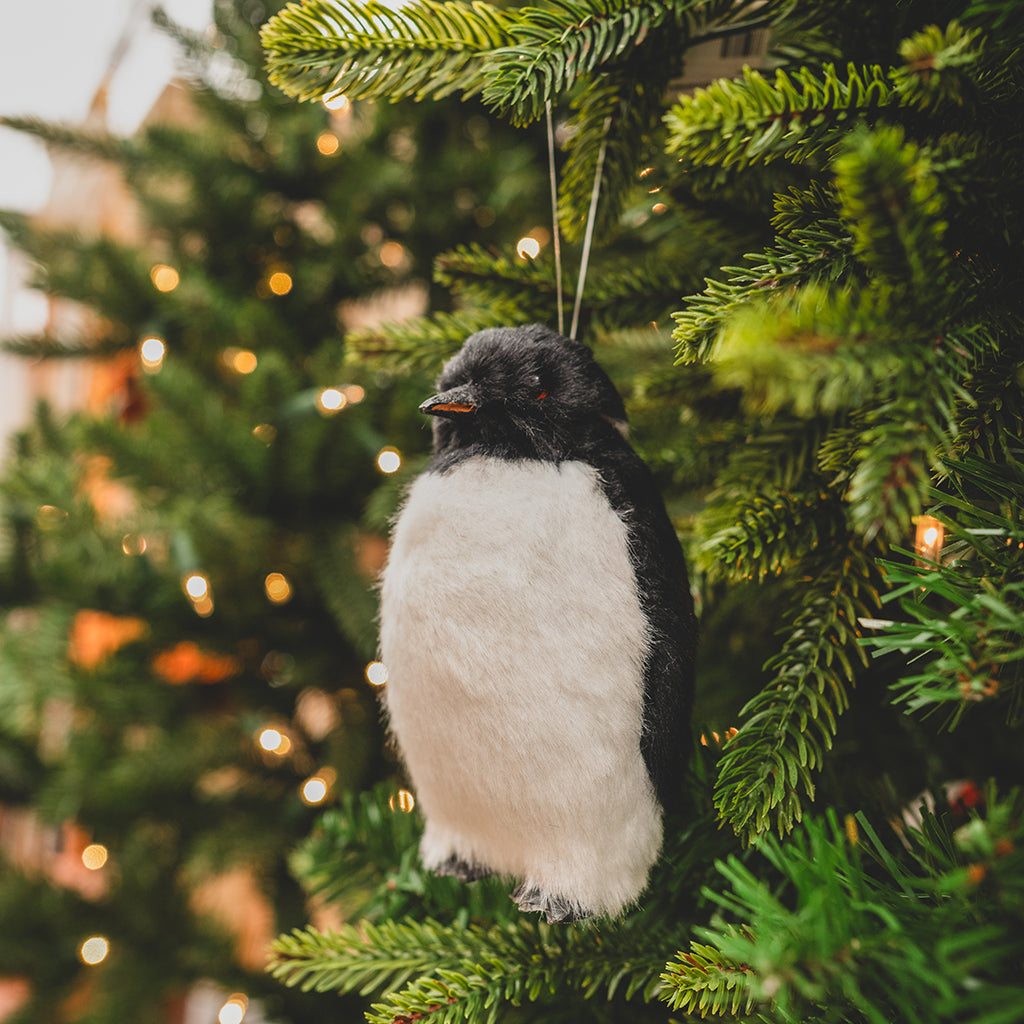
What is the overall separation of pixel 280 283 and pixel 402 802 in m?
0.80

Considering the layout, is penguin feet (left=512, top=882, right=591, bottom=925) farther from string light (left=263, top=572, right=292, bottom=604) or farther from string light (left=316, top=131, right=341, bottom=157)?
string light (left=316, top=131, right=341, bottom=157)

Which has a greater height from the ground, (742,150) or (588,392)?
(742,150)

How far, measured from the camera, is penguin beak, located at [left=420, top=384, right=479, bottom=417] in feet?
1.11

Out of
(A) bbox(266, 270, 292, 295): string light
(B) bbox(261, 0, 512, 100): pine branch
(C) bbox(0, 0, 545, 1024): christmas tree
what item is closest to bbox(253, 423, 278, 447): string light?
(C) bbox(0, 0, 545, 1024): christmas tree

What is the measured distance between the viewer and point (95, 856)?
3.46ft

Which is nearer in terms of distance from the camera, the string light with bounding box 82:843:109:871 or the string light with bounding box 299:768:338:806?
the string light with bounding box 299:768:338:806

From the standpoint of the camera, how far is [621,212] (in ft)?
1.43

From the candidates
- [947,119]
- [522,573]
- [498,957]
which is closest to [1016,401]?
[947,119]

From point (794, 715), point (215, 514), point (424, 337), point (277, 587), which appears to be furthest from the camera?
point (277, 587)

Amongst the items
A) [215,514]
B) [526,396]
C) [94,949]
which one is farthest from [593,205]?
[94,949]

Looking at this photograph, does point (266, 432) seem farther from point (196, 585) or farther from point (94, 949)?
point (94, 949)

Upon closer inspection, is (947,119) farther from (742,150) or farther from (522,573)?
(522,573)

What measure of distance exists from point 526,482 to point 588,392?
0.21 ft

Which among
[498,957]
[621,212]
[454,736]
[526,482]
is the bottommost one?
[498,957]
